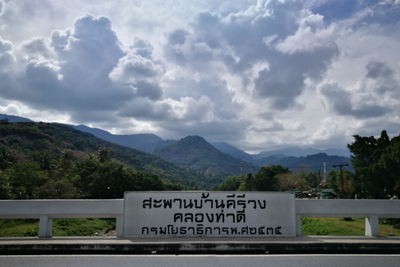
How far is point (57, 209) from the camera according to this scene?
10.3 meters

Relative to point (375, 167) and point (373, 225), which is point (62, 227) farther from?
point (375, 167)

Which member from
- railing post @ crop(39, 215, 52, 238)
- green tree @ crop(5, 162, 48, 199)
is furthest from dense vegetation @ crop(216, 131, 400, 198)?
green tree @ crop(5, 162, 48, 199)

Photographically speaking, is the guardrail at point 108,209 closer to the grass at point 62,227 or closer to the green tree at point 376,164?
the grass at point 62,227

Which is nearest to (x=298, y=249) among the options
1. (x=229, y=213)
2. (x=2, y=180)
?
(x=229, y=213)

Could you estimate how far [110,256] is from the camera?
8.59 meters

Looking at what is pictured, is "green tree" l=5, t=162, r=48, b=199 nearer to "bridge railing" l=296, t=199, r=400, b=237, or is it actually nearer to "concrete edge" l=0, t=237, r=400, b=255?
"concrete edge" l=0, t=237, r=400, b=255

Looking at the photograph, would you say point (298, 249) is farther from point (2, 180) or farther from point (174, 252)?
point (2, 180)

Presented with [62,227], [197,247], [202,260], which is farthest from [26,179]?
[202,260]

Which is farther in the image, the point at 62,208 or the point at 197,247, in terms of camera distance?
the point at 62,208

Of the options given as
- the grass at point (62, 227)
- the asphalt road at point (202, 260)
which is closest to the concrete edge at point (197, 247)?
the asphalt road at point (202, 260)

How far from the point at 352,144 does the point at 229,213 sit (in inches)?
2193

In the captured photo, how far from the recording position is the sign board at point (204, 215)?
10.4 metres

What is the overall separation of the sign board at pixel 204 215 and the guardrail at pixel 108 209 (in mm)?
383

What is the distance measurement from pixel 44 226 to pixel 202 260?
4.95 meters
